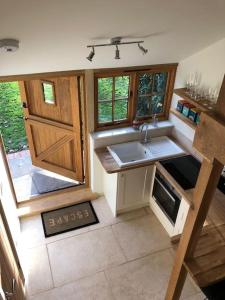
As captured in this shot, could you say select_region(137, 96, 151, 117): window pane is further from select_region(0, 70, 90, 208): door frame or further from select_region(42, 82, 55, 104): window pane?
select_region(42, 82, 55, 104): window pane

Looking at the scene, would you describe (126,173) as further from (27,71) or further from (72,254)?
(27,71)

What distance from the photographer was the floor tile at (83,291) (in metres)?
2.72

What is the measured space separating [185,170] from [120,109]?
1.21 m

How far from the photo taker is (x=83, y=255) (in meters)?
3.12

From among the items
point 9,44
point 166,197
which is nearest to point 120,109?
point 166,197

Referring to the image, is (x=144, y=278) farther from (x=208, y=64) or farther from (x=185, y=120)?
(x=208, y=64)

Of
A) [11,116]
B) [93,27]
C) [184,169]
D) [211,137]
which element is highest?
[93,27]

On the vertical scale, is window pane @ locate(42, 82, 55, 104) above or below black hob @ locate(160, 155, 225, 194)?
above

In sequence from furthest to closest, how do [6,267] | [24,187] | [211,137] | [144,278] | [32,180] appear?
[32,180], [24,187], [144,278], [6,267], [211,137]

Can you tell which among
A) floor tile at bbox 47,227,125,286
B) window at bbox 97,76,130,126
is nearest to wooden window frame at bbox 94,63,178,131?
window at bbox 97,76,130,126

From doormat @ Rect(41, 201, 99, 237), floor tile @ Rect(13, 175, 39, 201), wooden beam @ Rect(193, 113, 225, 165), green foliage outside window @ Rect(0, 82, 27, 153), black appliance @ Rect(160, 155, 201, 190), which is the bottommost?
floor tile @ Rect(13, 175, 39, 201)

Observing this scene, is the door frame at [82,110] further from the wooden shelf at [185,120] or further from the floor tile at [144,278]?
the floor tile at [144,278]

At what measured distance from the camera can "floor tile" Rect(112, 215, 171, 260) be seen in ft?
10.5

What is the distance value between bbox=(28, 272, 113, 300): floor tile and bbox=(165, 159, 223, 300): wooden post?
4.08 ft
